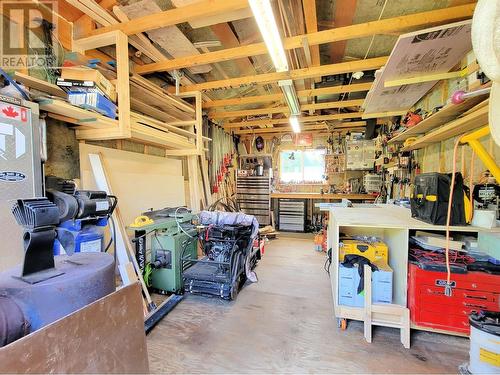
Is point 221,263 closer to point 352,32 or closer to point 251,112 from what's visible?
point 352,32

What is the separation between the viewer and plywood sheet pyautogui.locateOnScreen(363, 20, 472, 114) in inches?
67.6

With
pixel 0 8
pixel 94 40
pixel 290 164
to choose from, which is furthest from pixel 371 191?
pixel 0 8

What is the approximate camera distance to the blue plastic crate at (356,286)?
1888 millimetres

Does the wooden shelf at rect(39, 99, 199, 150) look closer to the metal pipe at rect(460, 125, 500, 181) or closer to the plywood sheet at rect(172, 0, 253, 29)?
the plywood sheet at rect(172, 0, 253, 29)

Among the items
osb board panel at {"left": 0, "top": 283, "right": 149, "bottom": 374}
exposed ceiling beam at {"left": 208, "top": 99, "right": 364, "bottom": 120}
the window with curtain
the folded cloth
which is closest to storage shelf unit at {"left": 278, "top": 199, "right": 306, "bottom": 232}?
the window with curtain

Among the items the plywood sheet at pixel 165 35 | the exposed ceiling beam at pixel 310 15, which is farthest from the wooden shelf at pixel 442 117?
the plywood sheet at pixel 165 35

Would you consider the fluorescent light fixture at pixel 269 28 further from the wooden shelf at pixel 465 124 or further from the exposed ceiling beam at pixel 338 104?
the exposed ceiling beam at pixel 338 104

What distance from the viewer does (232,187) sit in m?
6.10

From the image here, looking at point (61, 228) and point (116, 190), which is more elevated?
point (116, 190)

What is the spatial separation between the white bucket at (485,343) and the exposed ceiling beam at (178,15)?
8.63 feet

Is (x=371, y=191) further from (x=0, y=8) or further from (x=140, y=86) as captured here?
(x=0, y=8)

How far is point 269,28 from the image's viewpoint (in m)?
1.74

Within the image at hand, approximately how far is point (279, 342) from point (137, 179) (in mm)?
2392

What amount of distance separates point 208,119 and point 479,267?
14.3 feet
